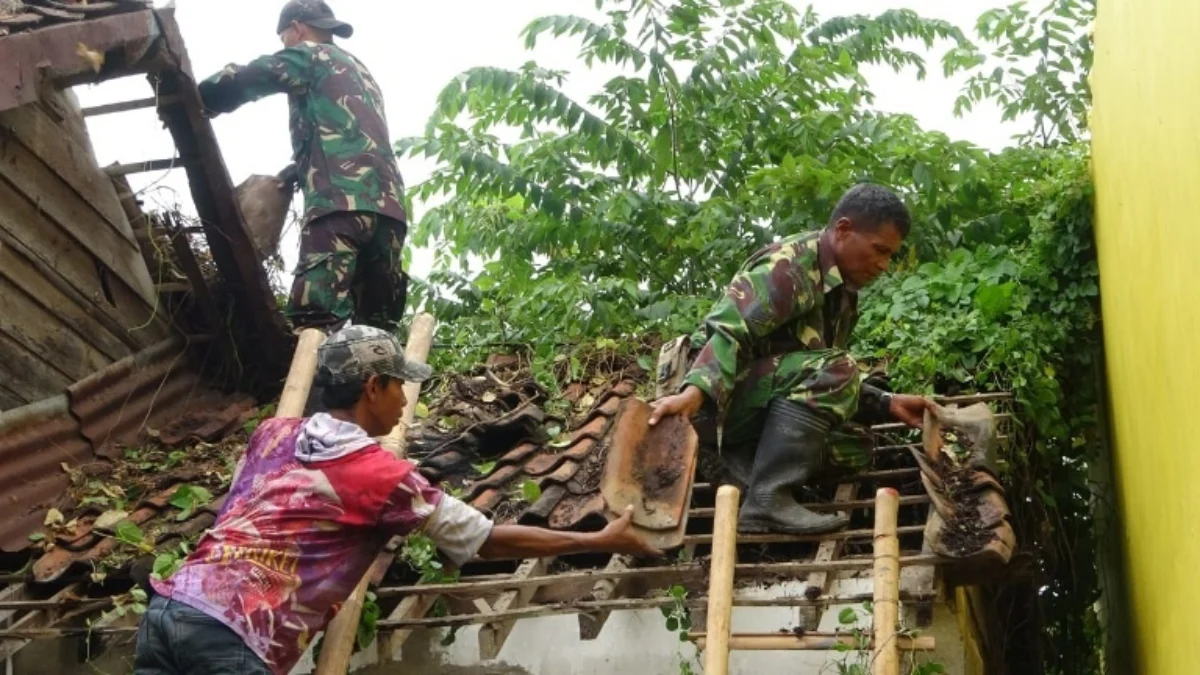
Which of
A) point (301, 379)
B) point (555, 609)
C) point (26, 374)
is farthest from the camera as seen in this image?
point (26, 374)

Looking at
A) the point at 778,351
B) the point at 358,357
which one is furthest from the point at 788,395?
the point at 358,357

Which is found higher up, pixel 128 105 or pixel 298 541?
pixel 128 105

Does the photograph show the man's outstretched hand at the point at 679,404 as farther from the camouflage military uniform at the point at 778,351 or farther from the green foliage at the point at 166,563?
the green foliage at the point at 166,563

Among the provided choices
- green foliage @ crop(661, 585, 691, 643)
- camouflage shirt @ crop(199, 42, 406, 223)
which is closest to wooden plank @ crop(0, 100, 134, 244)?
camouflage shirt @ crop(199, 42, 406, 223)

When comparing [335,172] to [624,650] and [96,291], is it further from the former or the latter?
[624,650]

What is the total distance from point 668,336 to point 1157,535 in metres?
2.99

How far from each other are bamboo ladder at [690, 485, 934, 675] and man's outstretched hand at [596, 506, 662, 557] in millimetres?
281

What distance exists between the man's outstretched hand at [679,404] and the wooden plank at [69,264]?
3145mm

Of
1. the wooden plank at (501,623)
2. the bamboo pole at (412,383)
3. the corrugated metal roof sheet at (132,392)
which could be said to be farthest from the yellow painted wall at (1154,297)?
the corrugated metal roof sheet at (132,392)

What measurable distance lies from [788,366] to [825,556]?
2.36ft

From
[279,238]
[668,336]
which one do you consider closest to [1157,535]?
[668,336]

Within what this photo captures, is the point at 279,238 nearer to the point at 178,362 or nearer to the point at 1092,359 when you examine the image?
the point at 178,362

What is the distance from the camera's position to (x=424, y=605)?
455 centimetres

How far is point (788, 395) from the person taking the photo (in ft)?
15.5
